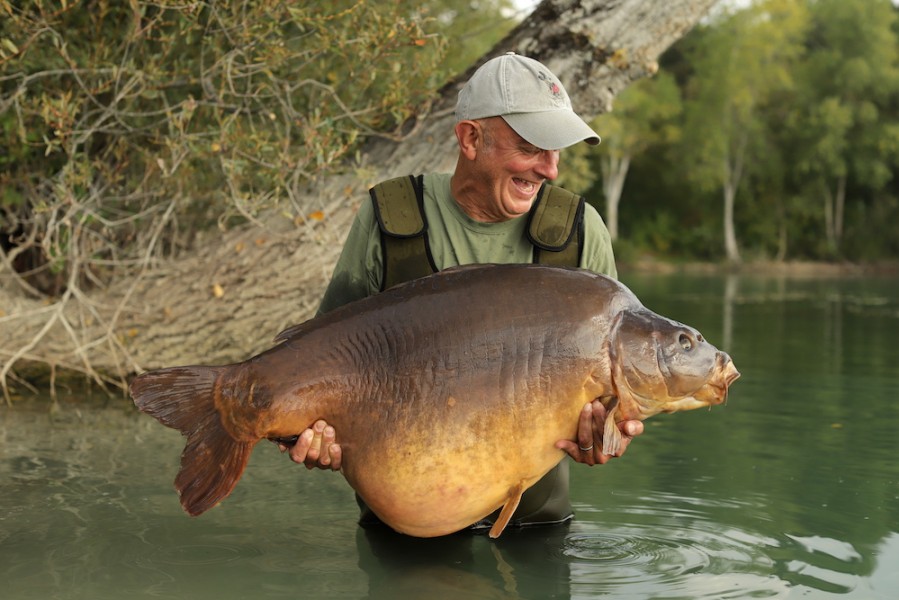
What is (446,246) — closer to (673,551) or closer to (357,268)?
(357,268)

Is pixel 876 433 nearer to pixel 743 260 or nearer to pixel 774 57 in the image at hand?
pixel 743 260

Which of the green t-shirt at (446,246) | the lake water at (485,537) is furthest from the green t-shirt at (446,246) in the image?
the lake water at (485,537)

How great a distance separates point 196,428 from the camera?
3.84 meters

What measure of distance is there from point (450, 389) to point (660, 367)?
2.21 feet

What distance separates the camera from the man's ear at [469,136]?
4301 millimetres

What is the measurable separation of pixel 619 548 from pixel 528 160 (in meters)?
Answer: 1.61

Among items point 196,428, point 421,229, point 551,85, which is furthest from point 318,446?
point 551,85

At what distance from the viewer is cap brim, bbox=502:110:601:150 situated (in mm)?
4082

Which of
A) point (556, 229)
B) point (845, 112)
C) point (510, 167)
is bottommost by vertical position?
point (845, 112)

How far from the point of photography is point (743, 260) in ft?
139

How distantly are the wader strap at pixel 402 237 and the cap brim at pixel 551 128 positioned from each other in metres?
0.55

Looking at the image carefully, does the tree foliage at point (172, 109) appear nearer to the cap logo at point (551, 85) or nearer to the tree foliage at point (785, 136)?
the cap logo at point (551, 85)

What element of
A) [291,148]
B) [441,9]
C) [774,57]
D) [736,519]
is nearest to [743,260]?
[774,57]

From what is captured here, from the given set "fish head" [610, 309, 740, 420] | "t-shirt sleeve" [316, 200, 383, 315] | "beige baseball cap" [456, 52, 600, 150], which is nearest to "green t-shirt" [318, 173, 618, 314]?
"t-shirt sleeve" [316, 200, 383, 315]
